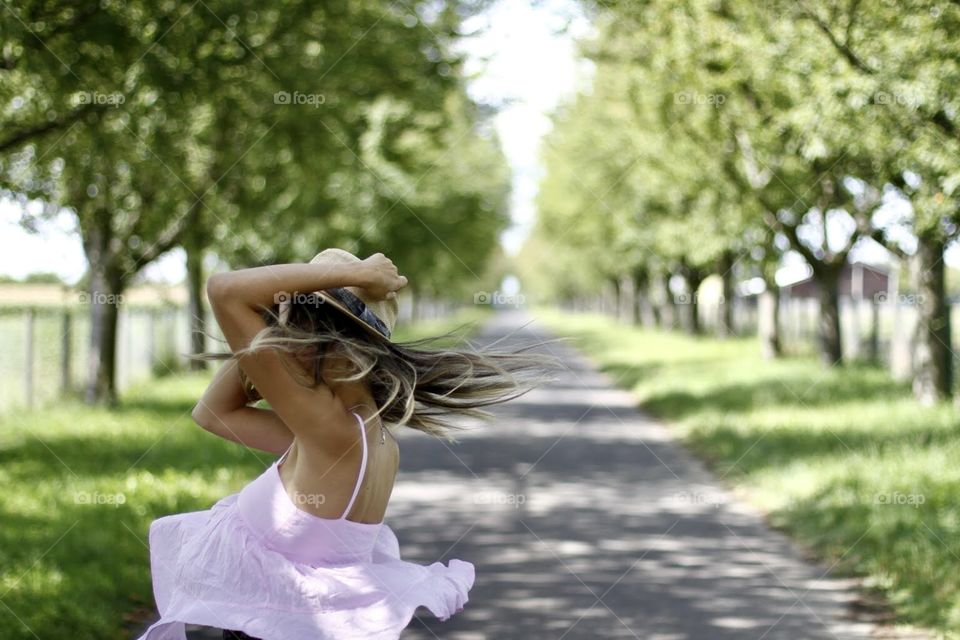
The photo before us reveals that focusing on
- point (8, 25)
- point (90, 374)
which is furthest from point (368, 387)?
point (90, 374)

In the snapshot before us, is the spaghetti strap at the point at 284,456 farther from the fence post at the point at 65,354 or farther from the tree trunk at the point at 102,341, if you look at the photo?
the fence post at the point at 65,354

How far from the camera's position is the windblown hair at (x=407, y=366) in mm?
2520

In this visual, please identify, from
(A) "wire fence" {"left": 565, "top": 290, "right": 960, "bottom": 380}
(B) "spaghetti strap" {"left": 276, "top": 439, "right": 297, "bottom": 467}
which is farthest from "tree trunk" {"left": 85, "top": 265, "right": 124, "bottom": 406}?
(B) "spaghetti strap" {"left": 276, "top": 439, "right": 297, "bottom": 467}

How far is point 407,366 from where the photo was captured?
9.05 feet

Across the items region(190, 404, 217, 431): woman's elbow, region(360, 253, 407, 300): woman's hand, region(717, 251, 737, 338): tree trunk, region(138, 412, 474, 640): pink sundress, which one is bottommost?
region(138, 412, 474, 640): pink sundress

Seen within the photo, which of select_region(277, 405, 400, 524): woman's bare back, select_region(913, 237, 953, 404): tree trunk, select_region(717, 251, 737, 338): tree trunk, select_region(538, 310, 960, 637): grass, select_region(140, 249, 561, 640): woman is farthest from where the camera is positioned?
select_region(717, 251, 737, 338): tree trunk

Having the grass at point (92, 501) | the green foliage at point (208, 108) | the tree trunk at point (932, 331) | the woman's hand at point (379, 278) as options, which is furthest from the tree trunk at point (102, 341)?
the woman's hand at point (379, 278)

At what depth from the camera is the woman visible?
8.11 feet

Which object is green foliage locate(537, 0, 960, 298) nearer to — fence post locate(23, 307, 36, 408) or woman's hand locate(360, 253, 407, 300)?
woman's hand locate(360, 253, 407, 300)

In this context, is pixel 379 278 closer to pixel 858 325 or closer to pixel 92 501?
pixel 92 501

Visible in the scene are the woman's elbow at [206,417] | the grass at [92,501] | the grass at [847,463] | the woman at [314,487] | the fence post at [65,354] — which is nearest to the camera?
the woman at [314,487]

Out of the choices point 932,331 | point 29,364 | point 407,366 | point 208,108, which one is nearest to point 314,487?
point 407,366

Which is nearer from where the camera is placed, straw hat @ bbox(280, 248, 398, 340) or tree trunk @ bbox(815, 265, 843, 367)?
straw hat @ bbox(280, 248, 398, 340)

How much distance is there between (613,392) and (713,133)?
5.63m
